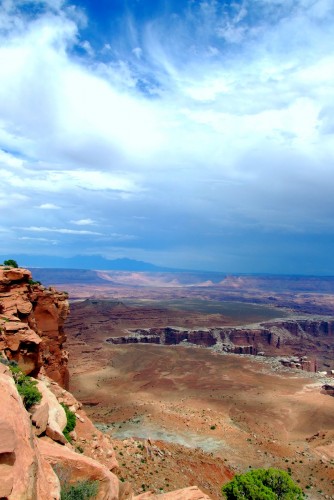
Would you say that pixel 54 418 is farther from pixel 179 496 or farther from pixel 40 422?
pixel 179 496

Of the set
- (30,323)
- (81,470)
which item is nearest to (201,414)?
(30,323)

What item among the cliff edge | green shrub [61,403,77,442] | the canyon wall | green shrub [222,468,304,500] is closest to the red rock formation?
the cliff edge

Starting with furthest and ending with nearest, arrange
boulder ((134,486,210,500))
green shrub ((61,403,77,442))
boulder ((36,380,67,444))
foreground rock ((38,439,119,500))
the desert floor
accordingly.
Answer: the desert floor
green shrub ((61,403,77,442))
boulder ((36,380,67,444))
boulder ((134,486,210,500))
foreground rock ((38,439,119,500))

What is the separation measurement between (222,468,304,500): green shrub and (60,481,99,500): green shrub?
9.82m

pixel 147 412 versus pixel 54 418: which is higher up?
pixel 54 418

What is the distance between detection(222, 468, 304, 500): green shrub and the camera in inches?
Answer: 704

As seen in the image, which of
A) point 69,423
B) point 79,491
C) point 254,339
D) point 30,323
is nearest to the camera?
point 79,491

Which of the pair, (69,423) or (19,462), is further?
(69,423)

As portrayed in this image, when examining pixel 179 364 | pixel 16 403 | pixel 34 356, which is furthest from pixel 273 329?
pixel 16 403

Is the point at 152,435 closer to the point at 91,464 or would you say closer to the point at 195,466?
the point at 195,466

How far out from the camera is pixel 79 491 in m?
10.5

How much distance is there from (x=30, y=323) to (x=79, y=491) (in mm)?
14134

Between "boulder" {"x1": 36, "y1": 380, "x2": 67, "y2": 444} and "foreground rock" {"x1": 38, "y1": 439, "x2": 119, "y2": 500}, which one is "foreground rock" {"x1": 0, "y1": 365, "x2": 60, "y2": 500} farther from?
"boulder" {"x1": 36, "y1": 380, "x2": 67, "y2": 444}

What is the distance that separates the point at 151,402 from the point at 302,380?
81.7 feet
